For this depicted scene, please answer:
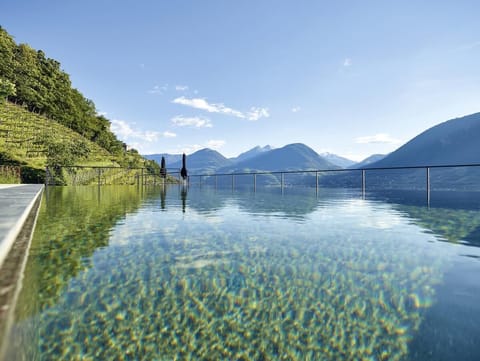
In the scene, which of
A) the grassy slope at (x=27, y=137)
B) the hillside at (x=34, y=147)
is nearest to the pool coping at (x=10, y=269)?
the hillside at (x=34, y=147)

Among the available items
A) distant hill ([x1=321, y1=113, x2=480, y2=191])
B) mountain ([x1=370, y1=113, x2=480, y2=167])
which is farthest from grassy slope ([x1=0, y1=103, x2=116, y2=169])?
mountain ([x1=370, y1=113, x2=480, y2=167])

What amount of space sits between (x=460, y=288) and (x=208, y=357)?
221 centimetres

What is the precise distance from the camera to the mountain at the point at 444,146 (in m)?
123

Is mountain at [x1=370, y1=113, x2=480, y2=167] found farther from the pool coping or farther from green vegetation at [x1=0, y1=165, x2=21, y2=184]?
the pool coping

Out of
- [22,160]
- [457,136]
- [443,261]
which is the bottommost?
[443,261]

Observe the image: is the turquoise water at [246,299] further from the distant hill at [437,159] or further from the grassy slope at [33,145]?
the distant hill at [437,159]

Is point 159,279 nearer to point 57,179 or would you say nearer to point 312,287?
point 312,287

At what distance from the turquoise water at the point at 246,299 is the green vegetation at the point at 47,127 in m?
16.4

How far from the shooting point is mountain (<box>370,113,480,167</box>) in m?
123

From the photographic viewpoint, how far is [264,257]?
10.2 feet

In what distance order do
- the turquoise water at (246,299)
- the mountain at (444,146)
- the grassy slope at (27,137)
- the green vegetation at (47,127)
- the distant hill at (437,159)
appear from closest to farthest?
the turquoise water at (246,299) < the green vegetation at (47,127) < the grassy slope at (27,137) < the distant hill at (437,159) < the mountain at (444,146)

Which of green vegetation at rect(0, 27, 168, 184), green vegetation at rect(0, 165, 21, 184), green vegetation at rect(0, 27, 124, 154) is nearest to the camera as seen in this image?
green vegetation at rect(0, 165, 21, 184)

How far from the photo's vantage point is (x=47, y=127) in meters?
32.6

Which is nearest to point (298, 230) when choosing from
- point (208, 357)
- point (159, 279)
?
point (159, 279)
